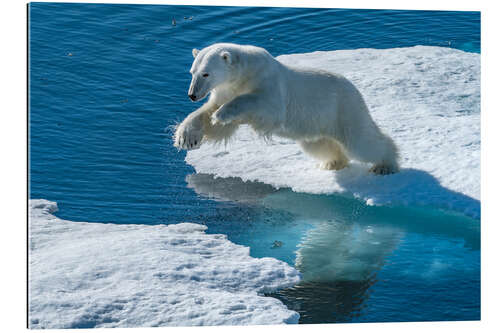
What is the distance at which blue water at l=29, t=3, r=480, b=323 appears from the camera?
5.21m

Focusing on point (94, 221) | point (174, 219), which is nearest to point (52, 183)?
point (94, 221)

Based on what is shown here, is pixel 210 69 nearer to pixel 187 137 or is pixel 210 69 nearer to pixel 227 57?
pixel 227 57

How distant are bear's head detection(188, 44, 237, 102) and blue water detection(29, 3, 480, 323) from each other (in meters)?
0.85

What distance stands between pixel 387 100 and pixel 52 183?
334cm

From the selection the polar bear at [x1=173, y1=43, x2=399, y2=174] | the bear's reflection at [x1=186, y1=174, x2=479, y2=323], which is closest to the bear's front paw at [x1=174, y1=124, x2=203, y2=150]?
the polar bear at [x1=173, y1=43, x2=399, y2=174]

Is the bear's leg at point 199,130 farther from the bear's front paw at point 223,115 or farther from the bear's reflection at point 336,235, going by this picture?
the bear's reflection at point 336,235

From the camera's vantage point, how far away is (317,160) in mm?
6762

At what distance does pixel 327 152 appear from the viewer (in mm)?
6551

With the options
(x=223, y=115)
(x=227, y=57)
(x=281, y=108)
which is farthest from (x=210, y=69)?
(x=281, y=108)

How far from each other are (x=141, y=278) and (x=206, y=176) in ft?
6.43

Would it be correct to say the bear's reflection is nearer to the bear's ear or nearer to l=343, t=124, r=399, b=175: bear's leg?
l=343, t=124, r=399, b=175: bear's leg

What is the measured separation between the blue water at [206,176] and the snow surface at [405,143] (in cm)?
14

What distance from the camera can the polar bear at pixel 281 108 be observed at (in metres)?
5.20

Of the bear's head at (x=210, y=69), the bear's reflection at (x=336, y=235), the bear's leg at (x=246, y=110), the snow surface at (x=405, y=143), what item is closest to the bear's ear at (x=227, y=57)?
the bear's head at (x=210, y=69)
